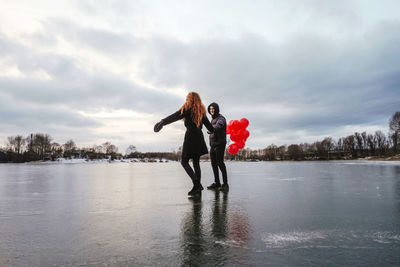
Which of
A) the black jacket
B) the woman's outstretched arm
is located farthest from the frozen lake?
the black jacket

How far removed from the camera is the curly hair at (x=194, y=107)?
484 cm

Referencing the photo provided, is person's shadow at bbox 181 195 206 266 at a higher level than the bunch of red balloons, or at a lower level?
lower

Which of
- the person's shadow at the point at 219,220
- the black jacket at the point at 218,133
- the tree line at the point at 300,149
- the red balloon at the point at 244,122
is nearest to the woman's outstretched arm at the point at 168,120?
the black jacket at the point at 218,133

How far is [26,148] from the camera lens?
90.5 meters

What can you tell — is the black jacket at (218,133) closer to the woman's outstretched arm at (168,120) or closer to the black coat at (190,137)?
the black coat at (190,137)

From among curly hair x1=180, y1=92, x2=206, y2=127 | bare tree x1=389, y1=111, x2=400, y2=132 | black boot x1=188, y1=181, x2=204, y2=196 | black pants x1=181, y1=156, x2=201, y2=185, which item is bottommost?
black boot x1=188, y1=181, x2=204, y2=196

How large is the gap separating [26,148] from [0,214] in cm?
10440

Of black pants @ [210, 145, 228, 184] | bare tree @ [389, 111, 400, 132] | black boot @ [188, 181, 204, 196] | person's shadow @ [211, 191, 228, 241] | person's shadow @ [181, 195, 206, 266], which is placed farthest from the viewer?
bare tree @ [389, 111, 400, 132]

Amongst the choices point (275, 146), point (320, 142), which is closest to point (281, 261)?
point (320, 142)

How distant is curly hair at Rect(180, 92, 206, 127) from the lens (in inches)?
191

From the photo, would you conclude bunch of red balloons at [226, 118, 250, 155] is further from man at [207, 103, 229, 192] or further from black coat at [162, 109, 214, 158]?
black coat at [162, 109, 214, 158]

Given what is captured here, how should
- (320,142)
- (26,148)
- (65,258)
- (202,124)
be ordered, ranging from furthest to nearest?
(320,142)
(26,148)
(202,124)
(65,258)

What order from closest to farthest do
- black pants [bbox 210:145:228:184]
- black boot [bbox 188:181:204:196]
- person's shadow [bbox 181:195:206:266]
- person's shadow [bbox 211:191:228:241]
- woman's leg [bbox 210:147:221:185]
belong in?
person's shadow [bbox 181:195:206:266] < person's shadow [bbox 211:191:228:241] < black boot [bbox 188:181:204:196] < black pants [bbox 210:145:228:184] < woman's leg [bbox 210:147:221:185]

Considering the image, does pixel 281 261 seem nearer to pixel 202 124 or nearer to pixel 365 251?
pixel 365 251
